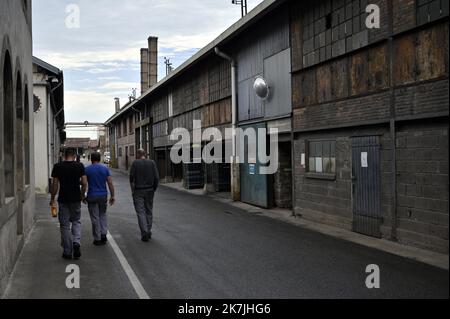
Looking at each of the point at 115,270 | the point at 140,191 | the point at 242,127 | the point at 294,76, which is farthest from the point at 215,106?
the point at 115,270

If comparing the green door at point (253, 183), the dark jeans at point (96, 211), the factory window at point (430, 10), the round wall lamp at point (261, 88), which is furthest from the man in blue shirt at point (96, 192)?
the green door at point (253, 183)

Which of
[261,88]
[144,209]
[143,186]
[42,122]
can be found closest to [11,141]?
[143,186]

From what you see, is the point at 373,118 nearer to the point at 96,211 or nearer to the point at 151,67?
the point at 96,211

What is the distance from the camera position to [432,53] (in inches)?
320

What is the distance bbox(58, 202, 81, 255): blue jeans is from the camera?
25.5ft

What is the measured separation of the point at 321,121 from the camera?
11.7 metres

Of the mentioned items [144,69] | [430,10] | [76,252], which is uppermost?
[144,69]

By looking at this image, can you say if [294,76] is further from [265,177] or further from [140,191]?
[140,191]

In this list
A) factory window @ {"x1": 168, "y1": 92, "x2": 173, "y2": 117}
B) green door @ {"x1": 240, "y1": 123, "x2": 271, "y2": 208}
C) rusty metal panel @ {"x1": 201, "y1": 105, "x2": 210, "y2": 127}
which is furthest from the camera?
factory window @ {"x1": 168, "y1": 92, "x2": 173, "y2": 117}

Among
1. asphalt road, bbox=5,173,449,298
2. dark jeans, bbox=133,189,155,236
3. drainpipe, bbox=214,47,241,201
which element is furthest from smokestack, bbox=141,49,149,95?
dark jeans, bbox=133,189,155,236

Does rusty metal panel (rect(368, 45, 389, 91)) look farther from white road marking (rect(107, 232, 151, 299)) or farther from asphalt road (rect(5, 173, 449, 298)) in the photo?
white road marking (rect(107, 232, 151, 299))

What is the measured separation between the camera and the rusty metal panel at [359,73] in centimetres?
998

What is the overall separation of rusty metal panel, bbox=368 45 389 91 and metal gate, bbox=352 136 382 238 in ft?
3.33

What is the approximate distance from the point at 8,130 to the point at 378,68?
6.71m
